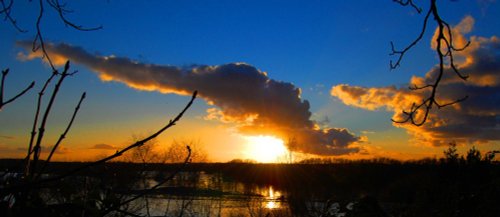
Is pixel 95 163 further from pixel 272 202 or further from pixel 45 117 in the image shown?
pixel 272 202

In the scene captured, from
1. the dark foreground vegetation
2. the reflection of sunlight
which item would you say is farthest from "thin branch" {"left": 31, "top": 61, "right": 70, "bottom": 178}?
the reflection of sunlight

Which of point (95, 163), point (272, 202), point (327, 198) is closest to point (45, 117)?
point (95, 163)

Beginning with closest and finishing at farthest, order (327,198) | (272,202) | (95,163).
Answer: (95,163)
(327,198)
(272,202)

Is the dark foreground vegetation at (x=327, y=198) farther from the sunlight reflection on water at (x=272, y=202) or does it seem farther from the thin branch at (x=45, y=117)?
the sunlight reflection on water at (x=272, y=202)

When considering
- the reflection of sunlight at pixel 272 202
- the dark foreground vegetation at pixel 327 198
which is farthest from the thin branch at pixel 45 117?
the reflection of sunlight at pixel 272 202

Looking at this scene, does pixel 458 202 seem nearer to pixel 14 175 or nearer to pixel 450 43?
pixel 450 43

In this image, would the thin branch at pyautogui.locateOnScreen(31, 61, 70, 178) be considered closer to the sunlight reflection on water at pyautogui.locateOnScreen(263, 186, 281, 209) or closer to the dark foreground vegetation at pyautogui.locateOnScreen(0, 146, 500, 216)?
the dark foreground vegetation at pyautogui.locateOnScreen(0, 146, 500, 216)

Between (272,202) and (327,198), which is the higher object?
(327,198)

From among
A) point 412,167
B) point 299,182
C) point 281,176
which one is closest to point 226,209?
point 299,182

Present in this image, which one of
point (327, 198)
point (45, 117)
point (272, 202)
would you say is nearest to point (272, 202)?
point (272, 202)

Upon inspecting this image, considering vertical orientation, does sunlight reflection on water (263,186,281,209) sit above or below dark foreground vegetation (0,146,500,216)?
below

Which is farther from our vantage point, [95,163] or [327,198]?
[327,198]

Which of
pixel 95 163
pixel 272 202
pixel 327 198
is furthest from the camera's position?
pixel 272 202

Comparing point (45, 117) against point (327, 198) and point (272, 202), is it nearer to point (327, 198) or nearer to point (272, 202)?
point (327, 198)
